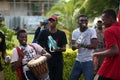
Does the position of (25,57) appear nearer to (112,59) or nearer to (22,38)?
(22,38)

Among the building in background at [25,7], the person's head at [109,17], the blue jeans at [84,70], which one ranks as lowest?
the building in background at [25,7]

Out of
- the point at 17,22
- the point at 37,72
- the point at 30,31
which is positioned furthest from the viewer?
the point at 17,22

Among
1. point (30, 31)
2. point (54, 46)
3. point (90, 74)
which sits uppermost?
point (54, 46)

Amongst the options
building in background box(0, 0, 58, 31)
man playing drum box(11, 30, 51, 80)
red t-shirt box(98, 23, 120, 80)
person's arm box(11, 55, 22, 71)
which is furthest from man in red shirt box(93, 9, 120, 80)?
building in background box(0, 0, 58, 31)

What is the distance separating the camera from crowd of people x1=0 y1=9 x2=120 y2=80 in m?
5.72

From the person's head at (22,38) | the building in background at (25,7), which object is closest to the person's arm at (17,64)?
the person's head at (22,38)

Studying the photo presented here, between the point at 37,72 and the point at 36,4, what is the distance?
2099 inches

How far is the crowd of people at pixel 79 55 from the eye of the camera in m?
5.72

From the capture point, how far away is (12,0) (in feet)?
189

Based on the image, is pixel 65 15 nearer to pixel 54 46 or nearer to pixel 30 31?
pixel 54 46

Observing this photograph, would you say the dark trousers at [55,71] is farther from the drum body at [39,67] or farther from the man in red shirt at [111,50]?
the man in red shirt at [111,50]

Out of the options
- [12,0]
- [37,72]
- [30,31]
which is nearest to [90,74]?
[37,72]

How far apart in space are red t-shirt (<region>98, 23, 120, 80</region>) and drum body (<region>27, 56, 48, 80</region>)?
0.97 m

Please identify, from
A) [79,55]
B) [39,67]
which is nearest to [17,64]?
[39,67]
